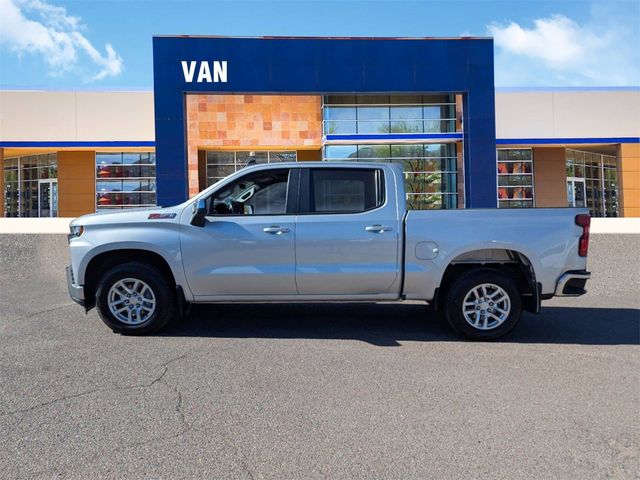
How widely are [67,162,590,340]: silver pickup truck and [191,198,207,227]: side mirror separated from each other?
13mm

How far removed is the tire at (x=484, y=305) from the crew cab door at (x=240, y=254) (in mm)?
1822

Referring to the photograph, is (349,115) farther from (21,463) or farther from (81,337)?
(21,463)

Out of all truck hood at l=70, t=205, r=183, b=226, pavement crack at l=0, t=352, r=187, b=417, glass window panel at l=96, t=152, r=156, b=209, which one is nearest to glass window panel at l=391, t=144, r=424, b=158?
glass window panel at l=96, t=152, r=156, b=209

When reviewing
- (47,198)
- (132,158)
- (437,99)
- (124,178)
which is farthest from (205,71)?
(47,198)

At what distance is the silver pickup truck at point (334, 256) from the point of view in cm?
608

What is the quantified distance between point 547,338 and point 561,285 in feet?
2.32

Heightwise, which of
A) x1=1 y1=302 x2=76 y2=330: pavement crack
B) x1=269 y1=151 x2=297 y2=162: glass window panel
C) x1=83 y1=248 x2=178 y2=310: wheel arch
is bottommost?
x1=1 y1=302 x2=76 y2=330: pavement crack

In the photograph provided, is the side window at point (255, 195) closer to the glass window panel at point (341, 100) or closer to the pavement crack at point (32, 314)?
the pavement crack at point (32, 314)

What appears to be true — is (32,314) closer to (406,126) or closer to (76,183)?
(406,126)

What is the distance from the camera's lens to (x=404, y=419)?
3.94 m

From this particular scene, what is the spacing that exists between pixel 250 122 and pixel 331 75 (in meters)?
7.94

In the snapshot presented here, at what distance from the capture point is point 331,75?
584 inches

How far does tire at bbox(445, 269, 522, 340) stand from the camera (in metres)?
6.11

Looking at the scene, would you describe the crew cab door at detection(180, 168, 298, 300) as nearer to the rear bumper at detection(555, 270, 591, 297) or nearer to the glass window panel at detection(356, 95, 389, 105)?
the rear bumper at detection(555, 270, 591, 297)
